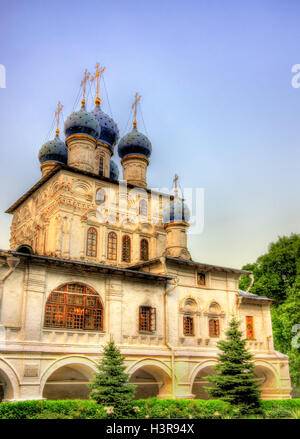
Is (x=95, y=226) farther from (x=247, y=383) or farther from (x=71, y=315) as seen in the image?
(x=247, y=383)

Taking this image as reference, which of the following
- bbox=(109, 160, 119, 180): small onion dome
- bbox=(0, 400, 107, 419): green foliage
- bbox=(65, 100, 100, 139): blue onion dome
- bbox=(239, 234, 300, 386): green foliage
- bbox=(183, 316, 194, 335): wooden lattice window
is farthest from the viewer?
bbox=(109, 160, 119, 180): small onion dome

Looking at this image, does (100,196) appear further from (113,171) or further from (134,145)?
(113,171)

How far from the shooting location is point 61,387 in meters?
19.3

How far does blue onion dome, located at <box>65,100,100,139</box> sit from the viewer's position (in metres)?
26.6

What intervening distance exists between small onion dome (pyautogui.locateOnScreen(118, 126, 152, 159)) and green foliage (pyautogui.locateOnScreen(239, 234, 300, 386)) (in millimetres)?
12001

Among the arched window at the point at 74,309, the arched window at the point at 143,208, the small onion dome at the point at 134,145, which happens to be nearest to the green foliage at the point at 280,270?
the arched window at the point at 143,208

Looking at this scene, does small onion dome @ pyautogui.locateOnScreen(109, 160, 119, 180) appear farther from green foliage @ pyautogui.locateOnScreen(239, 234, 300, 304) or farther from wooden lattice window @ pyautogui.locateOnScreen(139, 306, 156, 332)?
wooden lattice window @ pyautogui.locateOnScreen(139, 306, 156, 332)

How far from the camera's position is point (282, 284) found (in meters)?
33.0

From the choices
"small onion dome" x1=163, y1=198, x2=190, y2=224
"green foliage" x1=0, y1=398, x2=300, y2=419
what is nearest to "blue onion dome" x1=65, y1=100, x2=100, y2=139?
"small onion dome" x1=163, y1=198, x2=190, y2=224

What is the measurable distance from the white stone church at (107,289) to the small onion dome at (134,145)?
0.07 m

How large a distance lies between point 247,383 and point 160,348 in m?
4.16

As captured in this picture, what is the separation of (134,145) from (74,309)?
47.5 feet

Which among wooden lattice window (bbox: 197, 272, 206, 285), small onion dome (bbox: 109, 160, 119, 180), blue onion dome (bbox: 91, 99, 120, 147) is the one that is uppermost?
blue onion dome (bbox: 91, 99, 120, 147)
